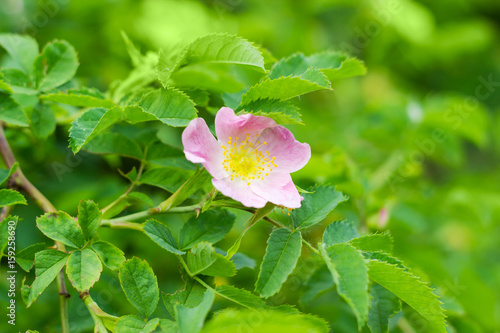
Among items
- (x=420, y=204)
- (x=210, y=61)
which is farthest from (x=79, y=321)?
(x=420, y=204)

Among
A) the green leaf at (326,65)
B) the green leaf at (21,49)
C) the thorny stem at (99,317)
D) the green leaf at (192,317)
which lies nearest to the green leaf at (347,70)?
the green leaf at (326,65)

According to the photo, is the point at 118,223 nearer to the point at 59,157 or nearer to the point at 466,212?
the point at 59,157

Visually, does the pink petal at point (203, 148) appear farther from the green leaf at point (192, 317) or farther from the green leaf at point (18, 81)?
the green leaf at point (18, 81)

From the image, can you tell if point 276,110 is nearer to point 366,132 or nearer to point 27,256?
point 27,256

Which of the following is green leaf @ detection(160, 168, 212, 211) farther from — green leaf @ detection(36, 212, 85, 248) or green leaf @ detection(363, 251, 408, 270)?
green leaf @ detection(363, 251, 408, 270)

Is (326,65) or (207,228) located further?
(326,65)

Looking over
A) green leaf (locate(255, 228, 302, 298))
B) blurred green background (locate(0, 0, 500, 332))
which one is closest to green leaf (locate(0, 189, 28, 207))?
blurred green background (locate(0, 0, 500, 332))

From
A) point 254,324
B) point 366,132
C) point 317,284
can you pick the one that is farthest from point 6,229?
point 366,132
